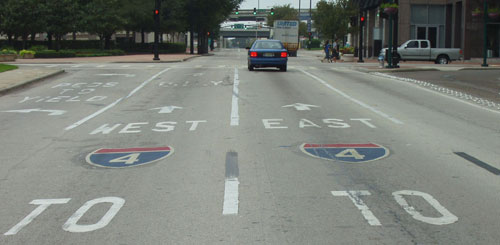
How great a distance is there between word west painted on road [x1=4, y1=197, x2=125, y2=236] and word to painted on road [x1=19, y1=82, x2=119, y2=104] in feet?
34.7

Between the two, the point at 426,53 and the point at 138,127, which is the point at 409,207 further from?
the point at 426,53

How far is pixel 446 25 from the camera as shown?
4844 centimetres

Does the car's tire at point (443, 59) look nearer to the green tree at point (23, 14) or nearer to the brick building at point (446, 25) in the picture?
the brick building at point (446, 25)

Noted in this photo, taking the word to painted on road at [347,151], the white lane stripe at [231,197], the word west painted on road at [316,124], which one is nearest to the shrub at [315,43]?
the word west painted on road at [316,124]

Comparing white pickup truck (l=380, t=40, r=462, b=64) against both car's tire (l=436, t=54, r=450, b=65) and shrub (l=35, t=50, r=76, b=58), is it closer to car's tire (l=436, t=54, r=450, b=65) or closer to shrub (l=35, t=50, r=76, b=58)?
car's tire (l=436, t=54, r=450, b=65)

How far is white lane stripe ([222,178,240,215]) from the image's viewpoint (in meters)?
5.89

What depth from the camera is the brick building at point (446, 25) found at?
44.0 m

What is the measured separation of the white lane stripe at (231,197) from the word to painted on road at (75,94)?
10.4 metres

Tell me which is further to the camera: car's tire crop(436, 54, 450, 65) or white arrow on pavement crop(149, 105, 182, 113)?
car's tire crop(436, 54, 450, 65)

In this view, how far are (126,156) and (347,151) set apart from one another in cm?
316

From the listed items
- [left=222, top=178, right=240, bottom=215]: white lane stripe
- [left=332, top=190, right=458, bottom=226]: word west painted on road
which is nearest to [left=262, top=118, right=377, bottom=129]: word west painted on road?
[left=222, top=178, right=240, bottom=215]: white lane stripe

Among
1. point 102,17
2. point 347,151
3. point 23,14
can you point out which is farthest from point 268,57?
point 23,14

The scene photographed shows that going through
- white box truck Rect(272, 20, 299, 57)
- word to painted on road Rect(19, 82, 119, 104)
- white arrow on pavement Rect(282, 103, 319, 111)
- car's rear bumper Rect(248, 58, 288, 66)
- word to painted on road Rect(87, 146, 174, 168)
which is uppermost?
white box truck Rect(272, 20, 299, 57)

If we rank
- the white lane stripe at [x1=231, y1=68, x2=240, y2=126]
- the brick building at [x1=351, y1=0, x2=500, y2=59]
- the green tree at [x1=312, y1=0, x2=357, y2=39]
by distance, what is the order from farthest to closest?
the green tree at [x1=312, y1=0, x2=357, y2=39] < the brick building at [x1=351, y1=0, x2=500, y2=59] < the white lane stripe at [x1=231, y1=68, x2=240, y2=126]
